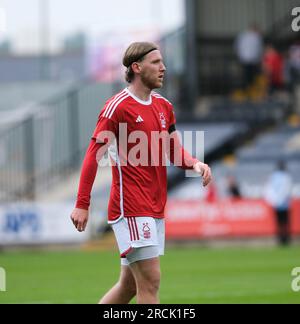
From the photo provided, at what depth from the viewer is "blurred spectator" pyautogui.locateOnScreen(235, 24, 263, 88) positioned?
37000mm

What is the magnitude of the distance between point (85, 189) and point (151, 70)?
1222 millimetres

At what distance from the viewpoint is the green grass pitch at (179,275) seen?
49.6 ft

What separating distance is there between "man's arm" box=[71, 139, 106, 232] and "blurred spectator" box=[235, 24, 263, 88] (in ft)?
90.1

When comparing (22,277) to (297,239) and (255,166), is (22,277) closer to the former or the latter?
(297,239)

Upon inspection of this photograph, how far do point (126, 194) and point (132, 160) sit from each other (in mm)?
303

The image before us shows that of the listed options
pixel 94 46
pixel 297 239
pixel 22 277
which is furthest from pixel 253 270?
pixel 94 46

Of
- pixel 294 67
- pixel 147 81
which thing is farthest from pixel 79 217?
pixel 294 67

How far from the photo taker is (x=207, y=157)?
35156 mm

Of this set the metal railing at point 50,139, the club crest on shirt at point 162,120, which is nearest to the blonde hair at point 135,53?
the club crest on shirt at point 162,120

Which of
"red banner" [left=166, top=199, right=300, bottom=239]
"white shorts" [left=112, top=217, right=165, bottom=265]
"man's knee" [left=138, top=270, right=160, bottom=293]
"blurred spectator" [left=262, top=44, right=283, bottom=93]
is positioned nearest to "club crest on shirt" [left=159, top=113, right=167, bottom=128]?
"white shorts" [left=112, top=217, right=165, bottom=265]

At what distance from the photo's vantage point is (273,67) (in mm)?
37219

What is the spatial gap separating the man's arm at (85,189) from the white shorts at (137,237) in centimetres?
37

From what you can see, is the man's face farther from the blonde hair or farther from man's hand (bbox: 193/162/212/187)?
man's hand (bbox: 193/162/212/187)

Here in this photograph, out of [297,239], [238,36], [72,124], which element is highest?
[238,36]
